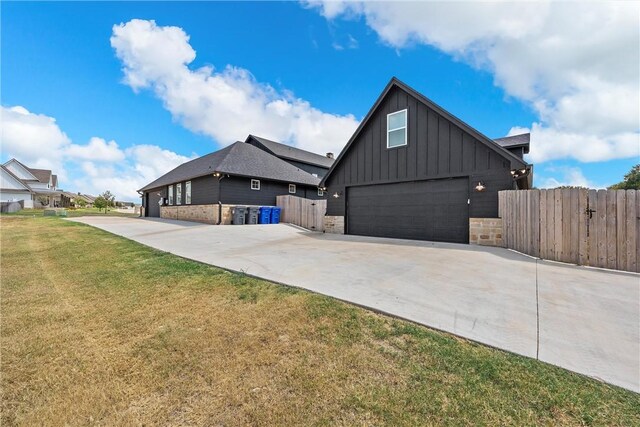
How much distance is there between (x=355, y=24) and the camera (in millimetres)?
11164

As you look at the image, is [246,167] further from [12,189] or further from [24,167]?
[24,167]

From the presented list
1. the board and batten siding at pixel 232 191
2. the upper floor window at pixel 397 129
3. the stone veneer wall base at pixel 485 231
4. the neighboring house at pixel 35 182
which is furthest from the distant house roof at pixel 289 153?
the neighboring house at pixel 35 182

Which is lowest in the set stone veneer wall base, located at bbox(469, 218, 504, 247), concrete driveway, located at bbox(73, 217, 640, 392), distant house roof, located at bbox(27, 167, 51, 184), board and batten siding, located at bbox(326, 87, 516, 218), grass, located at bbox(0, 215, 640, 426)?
grass, located at bbox(0, 215, 640, 426)

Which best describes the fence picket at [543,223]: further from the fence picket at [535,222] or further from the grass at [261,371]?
the grass at [261,371]

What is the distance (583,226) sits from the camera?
19.1 ft

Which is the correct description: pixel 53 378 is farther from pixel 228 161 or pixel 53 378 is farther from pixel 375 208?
pixel 228 161

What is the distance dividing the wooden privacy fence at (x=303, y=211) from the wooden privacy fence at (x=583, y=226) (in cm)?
883

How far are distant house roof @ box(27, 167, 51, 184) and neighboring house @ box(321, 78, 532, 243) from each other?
55.9 m

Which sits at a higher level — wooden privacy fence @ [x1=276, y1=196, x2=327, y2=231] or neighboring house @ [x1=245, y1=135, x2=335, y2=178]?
neighboring house @ [x1=245, y1=135, x2=335, y2=178]

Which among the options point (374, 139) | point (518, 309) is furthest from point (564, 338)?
point (374, 139)

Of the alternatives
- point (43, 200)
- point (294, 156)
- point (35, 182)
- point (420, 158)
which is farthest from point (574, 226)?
point (43, 200)

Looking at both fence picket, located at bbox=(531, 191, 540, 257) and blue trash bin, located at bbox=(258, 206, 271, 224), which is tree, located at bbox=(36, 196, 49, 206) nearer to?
blue trash bin, located at bbox=(258, 206, 271, 224)

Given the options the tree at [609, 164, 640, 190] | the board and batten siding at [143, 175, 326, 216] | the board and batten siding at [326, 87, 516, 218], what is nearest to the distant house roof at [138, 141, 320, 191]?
the board and batten siding at [143, 175, 326, 216]

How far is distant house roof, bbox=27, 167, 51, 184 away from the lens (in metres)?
42.0
